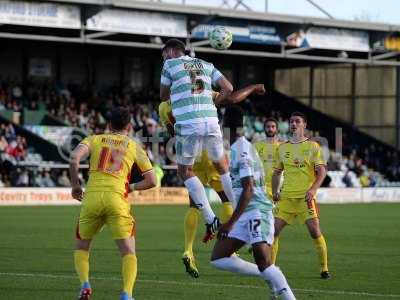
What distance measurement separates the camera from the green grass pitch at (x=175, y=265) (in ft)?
39.4

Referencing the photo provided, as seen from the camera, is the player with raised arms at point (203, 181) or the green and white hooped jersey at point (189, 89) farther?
the player with raised arms at point (203, 181)

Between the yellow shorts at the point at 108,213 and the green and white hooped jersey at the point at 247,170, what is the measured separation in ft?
4.15

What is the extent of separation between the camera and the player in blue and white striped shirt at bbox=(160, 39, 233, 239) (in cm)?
1270

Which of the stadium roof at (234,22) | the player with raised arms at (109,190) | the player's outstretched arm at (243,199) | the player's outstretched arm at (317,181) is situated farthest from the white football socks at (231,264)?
the stadium roof at (234,22)

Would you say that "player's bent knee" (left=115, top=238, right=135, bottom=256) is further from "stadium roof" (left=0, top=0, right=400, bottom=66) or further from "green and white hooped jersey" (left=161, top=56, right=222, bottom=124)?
"stadium roof" (left=0, top=0, right=400, bottom=66)

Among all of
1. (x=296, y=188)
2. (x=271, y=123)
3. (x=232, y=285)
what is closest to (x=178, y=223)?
(x=271, y=123)

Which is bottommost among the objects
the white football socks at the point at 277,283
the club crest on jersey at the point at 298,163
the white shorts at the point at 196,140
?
the white football socks at the point at 277,283

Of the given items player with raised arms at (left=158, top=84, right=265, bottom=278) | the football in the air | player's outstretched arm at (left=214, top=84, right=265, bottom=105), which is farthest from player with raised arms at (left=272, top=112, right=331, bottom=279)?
player's outstretched arm at (left=214, top=84, right=265, bottom=105)

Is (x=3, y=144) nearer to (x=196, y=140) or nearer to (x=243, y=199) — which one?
(x=196, y=140)

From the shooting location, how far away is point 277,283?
9.50 metres

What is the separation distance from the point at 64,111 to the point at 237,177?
3228 cm

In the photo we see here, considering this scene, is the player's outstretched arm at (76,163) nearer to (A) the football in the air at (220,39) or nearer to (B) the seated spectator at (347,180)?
(A) the football in the air at (220,39)

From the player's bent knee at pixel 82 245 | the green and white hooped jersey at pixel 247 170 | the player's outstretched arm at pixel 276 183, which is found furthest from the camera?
the player's outstretched arm at pixel 276 183

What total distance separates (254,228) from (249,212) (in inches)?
6.5
